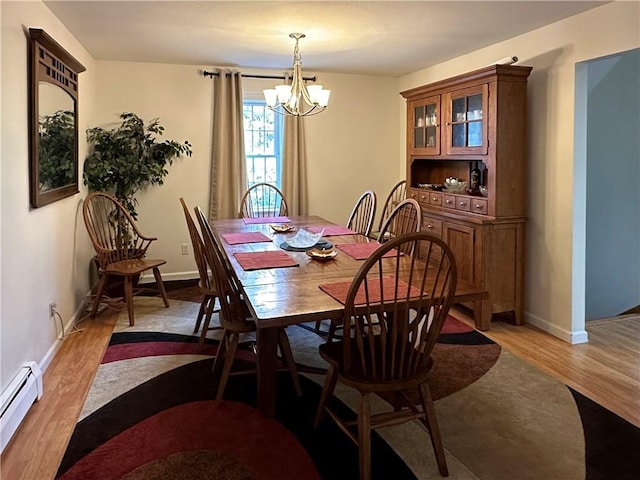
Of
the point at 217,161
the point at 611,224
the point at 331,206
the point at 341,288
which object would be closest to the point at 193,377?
the point at 341,288

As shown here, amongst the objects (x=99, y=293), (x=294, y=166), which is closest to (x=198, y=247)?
(x=99, y=293)

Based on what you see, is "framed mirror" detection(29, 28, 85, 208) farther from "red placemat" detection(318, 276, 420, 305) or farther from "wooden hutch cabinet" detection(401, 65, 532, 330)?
"wooden hutch cabinet" detection(401, 65, 532, 330)

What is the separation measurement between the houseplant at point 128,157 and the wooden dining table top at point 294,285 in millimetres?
1772

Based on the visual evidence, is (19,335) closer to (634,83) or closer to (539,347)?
(539,347)

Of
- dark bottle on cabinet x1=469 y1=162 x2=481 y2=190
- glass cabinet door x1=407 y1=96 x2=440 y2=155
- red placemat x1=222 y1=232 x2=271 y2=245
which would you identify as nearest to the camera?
red placemat x1=222 y1=232 x2=271 y2=245

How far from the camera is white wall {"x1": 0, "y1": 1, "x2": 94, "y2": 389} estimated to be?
2.50m

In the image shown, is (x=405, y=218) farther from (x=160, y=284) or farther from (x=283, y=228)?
(x=160, y=284)

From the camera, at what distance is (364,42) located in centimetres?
419

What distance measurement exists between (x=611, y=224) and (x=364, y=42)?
2.74 metres

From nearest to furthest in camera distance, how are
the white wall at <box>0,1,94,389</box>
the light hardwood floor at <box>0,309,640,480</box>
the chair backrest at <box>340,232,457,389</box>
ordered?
the chair backrest at <box>340,232,457,389</box> < the light hardwood floor at <box>0,309,640,480</box> < the white wall at <box>0,1,94,389</box>

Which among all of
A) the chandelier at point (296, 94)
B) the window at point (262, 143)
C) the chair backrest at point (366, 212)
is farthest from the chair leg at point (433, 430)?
the window at point (262, 143)

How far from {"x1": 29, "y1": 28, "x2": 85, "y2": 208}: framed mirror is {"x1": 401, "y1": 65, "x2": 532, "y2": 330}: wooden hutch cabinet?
3005mm

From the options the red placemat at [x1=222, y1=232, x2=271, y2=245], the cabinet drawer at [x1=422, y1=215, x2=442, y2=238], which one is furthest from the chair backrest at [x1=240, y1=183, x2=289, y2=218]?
the red placemat at [x1=222, y1=232, x2=271, y2=245]

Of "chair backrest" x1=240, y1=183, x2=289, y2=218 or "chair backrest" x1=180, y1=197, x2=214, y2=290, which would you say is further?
"chair backrest" x1=240, y1=183, x2=289, y2=218
